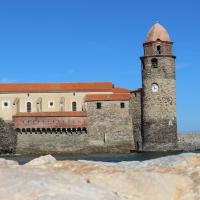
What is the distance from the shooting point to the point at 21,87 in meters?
56.0

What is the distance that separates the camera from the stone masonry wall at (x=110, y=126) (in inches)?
2003

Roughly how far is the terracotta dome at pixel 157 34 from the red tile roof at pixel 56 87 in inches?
284

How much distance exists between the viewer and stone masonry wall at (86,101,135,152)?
5088 cm

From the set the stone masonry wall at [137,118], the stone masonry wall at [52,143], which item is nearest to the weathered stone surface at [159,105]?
the stone masonry wall at [137,118]

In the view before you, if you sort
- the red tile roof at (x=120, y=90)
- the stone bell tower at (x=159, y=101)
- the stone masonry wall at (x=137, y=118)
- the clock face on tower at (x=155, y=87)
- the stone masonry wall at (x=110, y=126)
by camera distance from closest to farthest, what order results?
1. the stone bell tower at (x=159, y=101)
2. the clock face on tower at (x=155, y=87)
3. the stone masonry wall at (x=110, y=126)
4. the stone masonry wall at (x=137, y=118)
5. the red tile roof at (x=120, y=90)

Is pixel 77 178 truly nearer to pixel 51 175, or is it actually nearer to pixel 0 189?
pixel 51 175

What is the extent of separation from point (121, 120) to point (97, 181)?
45.5 metres

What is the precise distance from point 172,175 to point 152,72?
147ft

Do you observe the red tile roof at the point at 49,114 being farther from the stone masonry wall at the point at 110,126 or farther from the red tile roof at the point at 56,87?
the red tile roof at the point at 56,87

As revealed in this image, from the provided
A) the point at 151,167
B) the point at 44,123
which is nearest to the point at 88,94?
the point at 44,123

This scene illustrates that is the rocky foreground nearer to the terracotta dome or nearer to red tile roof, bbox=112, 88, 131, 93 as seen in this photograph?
the terracotta dome

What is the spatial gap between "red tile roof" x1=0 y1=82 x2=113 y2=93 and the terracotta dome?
23.6 ft

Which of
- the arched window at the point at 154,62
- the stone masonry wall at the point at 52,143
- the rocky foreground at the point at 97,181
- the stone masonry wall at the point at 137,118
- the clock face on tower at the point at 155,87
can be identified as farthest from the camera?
the stone masonry wall at the point at 52,143

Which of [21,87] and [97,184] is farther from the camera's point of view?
[21,87]
